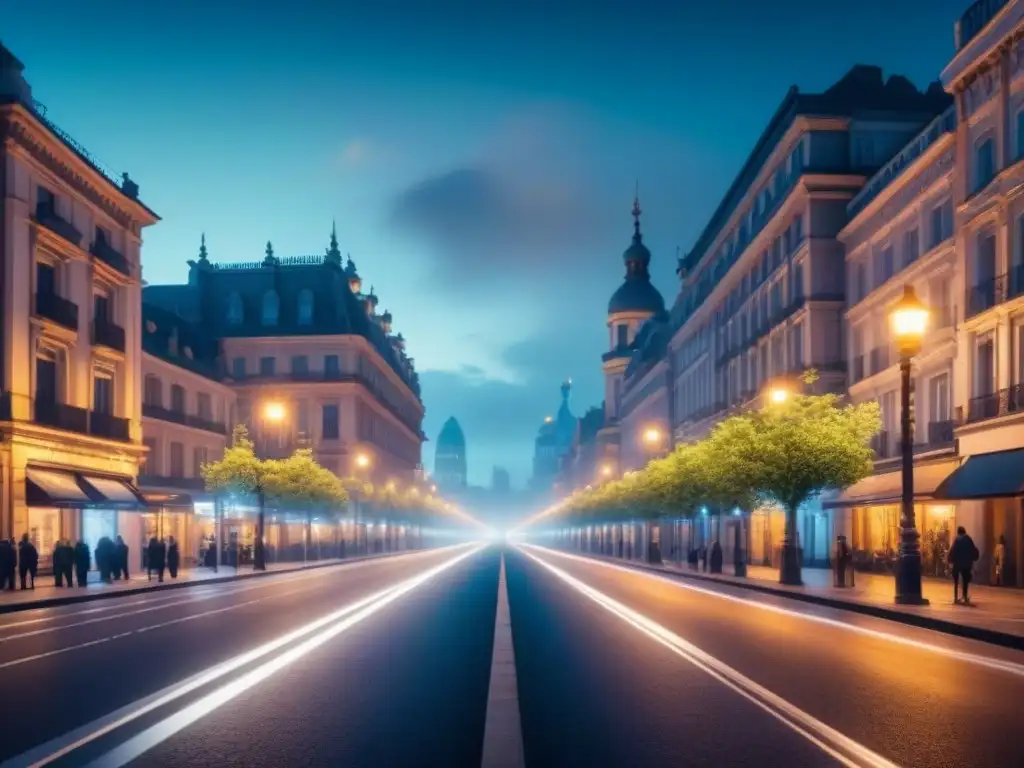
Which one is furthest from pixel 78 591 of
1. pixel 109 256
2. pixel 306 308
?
pixel 306 308

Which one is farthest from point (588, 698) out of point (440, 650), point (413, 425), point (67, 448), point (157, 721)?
point (413, 425)

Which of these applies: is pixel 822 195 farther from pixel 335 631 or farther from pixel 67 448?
pixel 335 631

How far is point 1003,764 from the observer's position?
823 centimetres

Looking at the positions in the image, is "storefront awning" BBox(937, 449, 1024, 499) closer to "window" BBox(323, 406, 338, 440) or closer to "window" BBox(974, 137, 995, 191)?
"window" BBox(974, 137, 995, 191)

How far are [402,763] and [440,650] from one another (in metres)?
8.11

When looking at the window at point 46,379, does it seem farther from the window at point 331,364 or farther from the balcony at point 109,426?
the window at point 331,364

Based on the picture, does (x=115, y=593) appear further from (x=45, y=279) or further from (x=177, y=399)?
(x=177, y=399)

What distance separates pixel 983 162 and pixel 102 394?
32851mm

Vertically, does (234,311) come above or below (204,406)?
above

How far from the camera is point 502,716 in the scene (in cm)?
1009

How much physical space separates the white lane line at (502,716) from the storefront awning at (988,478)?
19219 mm

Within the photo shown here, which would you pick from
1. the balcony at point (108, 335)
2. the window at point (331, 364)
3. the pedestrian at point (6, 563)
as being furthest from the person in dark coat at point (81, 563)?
the window at point (331, 364)

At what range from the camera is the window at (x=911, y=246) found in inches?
1706

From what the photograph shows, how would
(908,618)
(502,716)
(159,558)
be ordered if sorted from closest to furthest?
(502,716)
(908,618)
(159,558)
